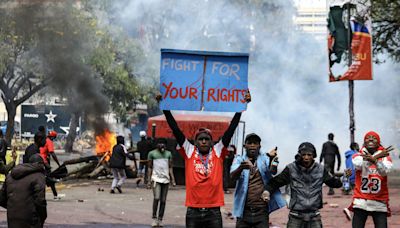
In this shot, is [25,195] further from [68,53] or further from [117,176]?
[68,53]

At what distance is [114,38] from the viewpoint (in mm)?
35375

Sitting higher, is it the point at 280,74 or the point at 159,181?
the point at 280,74

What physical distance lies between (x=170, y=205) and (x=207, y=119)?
5.98 metres

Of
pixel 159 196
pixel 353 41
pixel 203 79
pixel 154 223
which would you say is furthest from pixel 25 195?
pixel 353 41

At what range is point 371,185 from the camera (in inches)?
328

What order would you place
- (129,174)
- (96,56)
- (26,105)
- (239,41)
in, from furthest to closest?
(26,105)
(239,41)
(96,56)
(129,174)

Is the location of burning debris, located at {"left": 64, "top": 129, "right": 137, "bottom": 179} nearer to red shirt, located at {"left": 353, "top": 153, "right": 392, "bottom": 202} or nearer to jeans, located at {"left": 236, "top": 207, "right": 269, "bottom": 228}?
red shirt, located at {"left": 353, "top": 153, "right": 392, "bottom": 202}

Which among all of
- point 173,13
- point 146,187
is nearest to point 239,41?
point 173,13

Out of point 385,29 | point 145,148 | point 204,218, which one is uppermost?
point 385,29

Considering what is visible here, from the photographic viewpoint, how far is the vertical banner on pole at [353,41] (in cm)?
1725

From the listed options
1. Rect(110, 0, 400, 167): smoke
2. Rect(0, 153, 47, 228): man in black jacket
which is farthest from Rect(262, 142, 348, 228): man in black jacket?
Rect(110, 0, 400, 167): smoke

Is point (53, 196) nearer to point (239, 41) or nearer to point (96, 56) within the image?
point (96, 56)

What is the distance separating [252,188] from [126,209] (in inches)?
302

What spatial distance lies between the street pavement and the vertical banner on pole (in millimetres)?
2826
